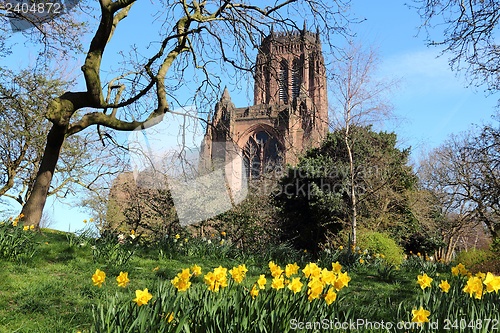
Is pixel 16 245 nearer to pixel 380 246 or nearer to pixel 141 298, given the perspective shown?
pixel 141 298

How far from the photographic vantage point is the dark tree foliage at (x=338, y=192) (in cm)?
1219

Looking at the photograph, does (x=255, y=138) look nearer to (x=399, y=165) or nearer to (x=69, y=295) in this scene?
(x=399, y=165)

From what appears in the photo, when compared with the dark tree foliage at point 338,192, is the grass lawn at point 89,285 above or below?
below

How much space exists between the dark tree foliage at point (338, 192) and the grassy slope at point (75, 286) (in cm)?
530

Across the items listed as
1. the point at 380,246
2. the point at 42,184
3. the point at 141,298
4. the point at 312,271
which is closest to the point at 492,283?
the point at 312,271

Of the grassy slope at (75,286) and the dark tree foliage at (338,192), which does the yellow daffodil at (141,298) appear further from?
the dark tree foliage at (338,192)

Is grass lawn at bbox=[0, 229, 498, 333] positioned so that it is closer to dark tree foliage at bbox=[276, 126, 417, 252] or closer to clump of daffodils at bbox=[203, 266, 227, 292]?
clump of daffodils at bbox=[203, 266, 227, 292]

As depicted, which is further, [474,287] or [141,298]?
[474,287]

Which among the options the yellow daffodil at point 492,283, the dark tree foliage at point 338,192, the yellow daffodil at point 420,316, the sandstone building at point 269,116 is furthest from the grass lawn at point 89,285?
the dark tree foliage at point 338,192

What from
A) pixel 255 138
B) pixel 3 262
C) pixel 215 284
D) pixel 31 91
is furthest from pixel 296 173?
pixel 255 138

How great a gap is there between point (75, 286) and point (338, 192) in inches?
387

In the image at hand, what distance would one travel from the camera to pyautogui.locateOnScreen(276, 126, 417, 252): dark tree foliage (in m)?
12.2

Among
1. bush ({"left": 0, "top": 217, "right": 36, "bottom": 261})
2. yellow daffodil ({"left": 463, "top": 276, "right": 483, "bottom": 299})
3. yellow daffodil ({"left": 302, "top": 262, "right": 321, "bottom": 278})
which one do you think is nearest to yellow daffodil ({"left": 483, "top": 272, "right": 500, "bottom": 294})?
yellow daffodil ({"left": 463, "top": 276, "right": 483, "bottom": 299})

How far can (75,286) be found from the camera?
4047 millimetres
